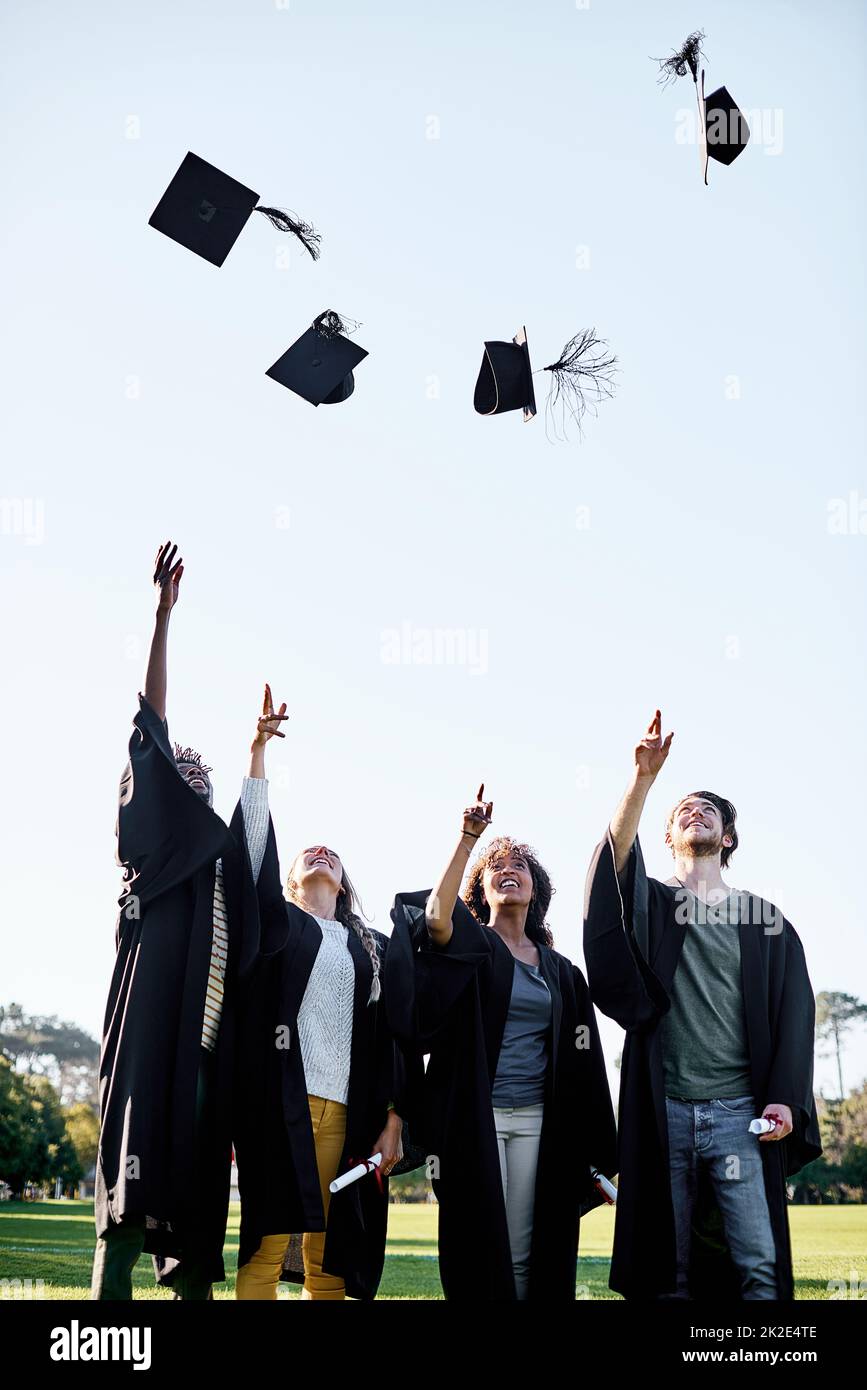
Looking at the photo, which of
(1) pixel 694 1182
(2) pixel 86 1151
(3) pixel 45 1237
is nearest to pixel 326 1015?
(1) pixel 694 1182

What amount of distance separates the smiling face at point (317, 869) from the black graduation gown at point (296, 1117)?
Result: 0.65ft

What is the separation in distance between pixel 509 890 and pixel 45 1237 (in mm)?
5854

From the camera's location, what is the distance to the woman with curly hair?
4.69 m

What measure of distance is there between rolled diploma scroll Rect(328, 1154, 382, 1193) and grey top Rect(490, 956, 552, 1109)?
0.51m

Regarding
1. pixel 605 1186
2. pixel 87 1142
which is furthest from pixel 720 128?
pixel 87 1142

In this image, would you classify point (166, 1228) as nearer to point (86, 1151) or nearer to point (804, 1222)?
point (804, 1222)

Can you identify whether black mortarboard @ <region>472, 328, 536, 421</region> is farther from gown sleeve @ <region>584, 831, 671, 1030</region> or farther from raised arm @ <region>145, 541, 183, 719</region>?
gown sleeve @ <region>584, 831, 671, 1030</region>

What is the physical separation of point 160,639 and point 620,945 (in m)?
1.96

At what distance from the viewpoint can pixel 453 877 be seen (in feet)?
15.9

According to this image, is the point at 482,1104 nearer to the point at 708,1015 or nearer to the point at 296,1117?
the point at 296,1117

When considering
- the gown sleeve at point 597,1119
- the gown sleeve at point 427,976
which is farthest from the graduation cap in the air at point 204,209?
the gown sleeve at point 597,1119

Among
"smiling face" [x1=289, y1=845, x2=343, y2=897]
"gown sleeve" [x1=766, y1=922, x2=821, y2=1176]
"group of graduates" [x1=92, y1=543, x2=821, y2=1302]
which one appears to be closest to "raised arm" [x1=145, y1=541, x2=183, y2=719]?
"group of graduates" [x1=92, y1=543, x2=821, y2=1302]
